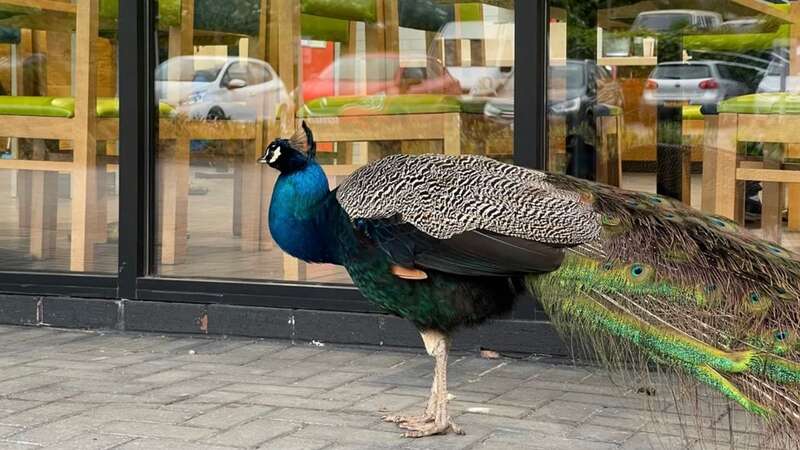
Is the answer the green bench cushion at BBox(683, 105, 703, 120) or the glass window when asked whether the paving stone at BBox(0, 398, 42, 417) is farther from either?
the green bench cushion at BBox(683, 105, 703, 120)

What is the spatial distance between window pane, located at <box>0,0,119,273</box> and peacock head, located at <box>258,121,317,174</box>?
2.26 meters

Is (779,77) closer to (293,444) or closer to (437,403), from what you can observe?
(437,403)

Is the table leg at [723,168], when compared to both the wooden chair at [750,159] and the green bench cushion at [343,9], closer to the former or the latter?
the wooden chair at [750,159]

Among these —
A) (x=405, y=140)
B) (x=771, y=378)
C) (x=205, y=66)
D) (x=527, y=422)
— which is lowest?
(x=527, y=422)

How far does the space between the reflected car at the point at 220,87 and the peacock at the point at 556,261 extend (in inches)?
74.0

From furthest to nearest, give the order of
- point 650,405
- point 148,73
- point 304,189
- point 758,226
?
1. point 148,73
2. point 758,226
3. point 304,189
4. point 650,405

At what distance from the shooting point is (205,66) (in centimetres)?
660

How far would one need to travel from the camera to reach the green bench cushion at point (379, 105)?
20.4 ft

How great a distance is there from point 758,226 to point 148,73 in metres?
3.23

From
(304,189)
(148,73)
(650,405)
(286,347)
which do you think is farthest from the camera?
(148,73)

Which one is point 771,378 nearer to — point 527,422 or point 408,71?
point 527,422

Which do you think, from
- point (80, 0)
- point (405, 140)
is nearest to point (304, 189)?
point (405, 140)

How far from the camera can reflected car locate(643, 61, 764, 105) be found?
18.5 feet

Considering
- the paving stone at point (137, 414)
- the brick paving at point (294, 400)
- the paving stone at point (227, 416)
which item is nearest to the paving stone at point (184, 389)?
the brick paving at point (294, 400)
